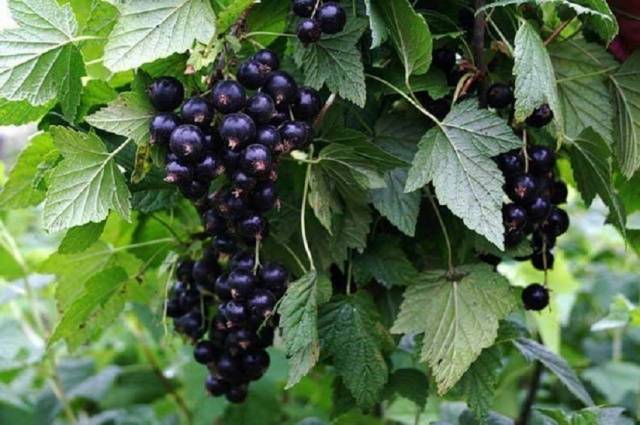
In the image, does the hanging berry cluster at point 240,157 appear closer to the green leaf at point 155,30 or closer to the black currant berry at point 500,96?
the green leaf at point 155,30

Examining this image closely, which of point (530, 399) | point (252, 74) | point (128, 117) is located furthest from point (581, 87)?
point (530, 399)

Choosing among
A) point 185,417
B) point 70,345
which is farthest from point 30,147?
point 185,417

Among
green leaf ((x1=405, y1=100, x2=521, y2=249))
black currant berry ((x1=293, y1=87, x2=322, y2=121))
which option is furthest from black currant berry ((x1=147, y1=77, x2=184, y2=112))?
green leaf ((x1=405, y1=100, x2=521, y2=249))

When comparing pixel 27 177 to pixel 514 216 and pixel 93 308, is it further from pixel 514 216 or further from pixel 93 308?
pixel 514 216

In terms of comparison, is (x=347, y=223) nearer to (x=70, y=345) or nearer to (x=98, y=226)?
(x=98, y=226)

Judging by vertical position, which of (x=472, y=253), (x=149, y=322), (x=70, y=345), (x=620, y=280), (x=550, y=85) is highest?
(x=550, y=85)

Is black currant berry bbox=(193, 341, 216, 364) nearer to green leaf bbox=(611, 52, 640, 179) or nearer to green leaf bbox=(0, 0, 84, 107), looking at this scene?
green leaf bbox=(0, 0, 84, 107)

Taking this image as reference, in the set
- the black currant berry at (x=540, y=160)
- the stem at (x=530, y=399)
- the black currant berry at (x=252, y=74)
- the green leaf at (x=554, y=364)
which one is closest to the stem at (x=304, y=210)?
the black currant berry at (x=252, y=74)
